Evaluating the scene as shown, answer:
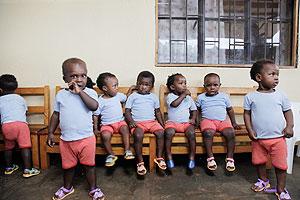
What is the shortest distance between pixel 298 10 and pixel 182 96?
86.1 inches

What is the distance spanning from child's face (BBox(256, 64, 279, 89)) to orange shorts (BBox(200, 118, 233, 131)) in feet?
2.52

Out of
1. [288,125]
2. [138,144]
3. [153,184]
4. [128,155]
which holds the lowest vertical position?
[153,184]

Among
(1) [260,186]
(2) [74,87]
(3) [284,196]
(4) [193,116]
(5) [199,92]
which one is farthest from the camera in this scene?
(5) [199,92]

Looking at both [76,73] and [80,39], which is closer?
[76,73]

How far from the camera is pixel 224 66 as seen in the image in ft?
12.1

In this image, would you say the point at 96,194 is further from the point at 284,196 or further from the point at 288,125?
the point at 288,125

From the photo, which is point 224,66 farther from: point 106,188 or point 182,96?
point 106,188

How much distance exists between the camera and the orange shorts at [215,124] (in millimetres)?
3020

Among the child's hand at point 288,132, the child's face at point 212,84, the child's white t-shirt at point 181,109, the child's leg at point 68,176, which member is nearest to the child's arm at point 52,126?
the child's leg at point 68,176

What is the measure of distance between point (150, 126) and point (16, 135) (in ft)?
5.13

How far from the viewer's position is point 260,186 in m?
2.55

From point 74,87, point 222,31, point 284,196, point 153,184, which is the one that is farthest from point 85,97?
point 222,31

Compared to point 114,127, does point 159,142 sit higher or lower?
lower

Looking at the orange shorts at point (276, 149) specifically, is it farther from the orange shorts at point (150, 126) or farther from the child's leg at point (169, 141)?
the orange shorts at point (150, 126)
